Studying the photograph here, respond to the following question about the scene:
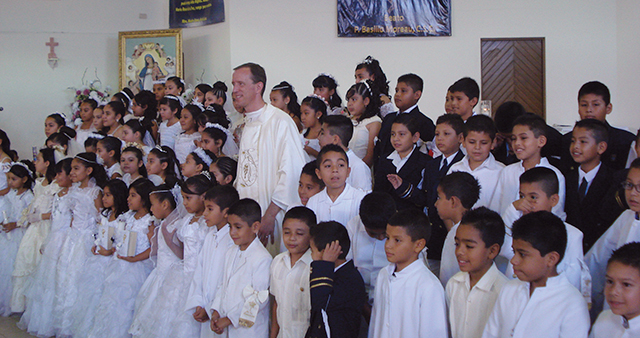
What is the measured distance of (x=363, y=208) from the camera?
9.60 feet

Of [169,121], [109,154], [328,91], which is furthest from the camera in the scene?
[169,121]

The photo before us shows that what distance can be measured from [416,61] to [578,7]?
256cm

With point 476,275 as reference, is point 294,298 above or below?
below

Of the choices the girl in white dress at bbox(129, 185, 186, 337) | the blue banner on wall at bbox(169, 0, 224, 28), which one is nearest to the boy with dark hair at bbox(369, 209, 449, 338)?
the girl in white dress at bbox(129, 185, 186, 337)

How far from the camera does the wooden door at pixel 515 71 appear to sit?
8.16 m

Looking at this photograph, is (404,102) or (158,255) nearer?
(158,255)

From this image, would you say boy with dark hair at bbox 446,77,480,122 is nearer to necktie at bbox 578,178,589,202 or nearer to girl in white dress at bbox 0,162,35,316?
A: necktie at bbox 578,178,589,202

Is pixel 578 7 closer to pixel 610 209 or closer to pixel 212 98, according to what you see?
pixel 212 98

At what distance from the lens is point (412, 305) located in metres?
2.51

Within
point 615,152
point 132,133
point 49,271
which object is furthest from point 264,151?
point 49,271

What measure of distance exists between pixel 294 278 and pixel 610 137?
2228mm

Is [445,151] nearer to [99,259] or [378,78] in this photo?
[378,78]

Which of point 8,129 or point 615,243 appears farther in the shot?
point 8,129

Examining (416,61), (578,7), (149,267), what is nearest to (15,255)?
(149,267)
